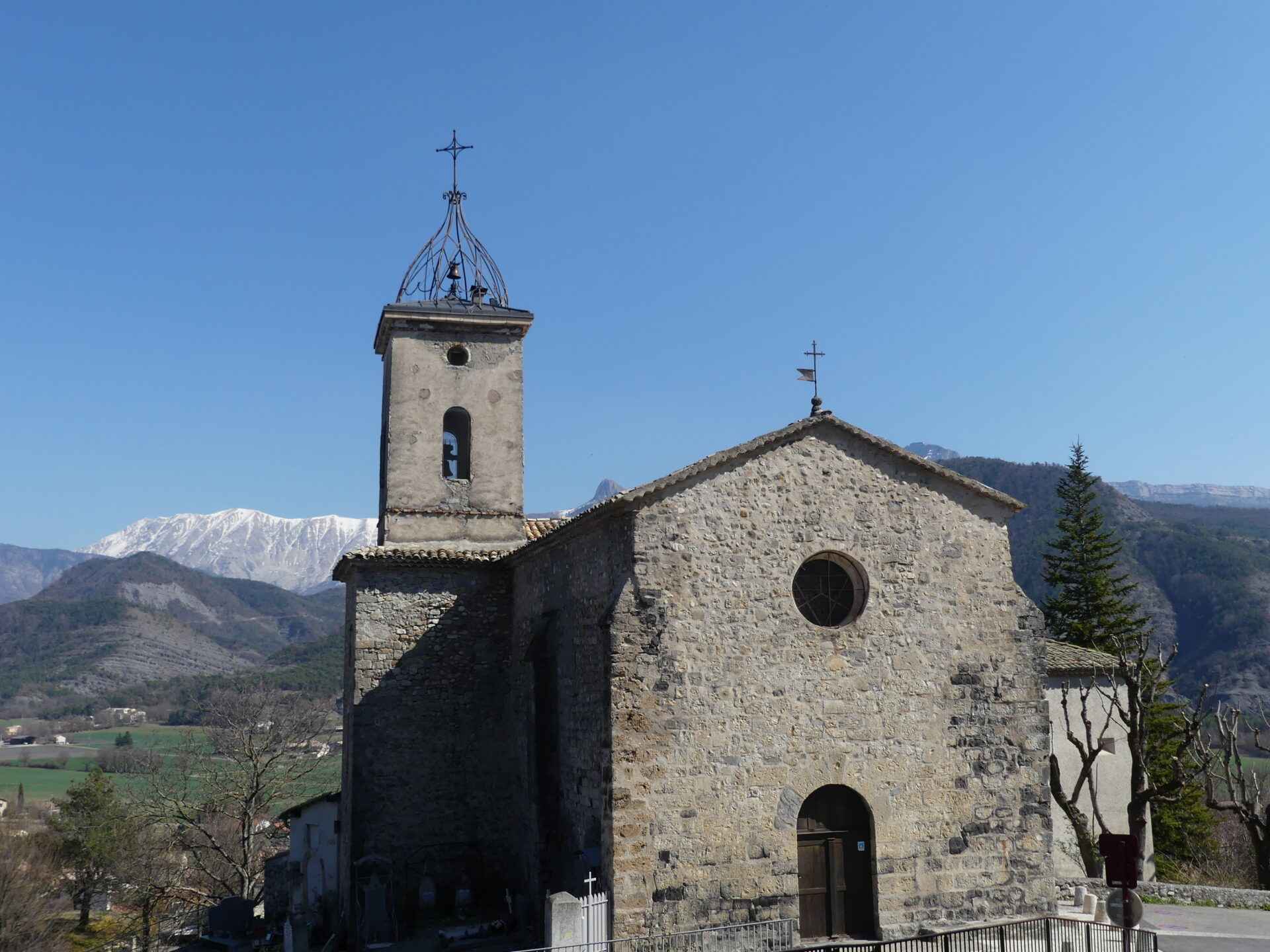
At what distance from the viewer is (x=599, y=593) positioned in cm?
1420

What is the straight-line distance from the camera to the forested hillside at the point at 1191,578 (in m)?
79.2

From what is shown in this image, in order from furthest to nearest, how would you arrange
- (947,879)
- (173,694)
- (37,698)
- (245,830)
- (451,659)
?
(37,698)
(173,694)
(245,830)
(451,659)
(947,879)

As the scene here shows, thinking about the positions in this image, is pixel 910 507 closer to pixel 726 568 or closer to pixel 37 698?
pixel 726 568

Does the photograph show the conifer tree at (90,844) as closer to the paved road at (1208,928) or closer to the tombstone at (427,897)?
the tombstone at (427,897)

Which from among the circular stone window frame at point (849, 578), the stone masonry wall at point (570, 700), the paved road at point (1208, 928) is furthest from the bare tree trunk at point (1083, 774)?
the stone masonry wall at point (570, 700)

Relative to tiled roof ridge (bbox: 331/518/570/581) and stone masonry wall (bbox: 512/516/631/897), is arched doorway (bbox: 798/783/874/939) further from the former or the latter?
tiled roof ridge (bbox: 331/518/570/581)

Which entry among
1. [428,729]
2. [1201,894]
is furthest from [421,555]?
[1201,894]

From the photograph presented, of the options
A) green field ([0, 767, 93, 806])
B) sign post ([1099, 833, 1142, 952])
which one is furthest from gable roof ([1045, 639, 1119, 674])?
green field ([0, 767, 93, 806])

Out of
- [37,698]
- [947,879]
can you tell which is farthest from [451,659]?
[37,698]

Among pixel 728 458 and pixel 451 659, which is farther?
pixel 451 659

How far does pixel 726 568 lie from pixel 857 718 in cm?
296

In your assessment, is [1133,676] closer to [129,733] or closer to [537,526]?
[537,526]

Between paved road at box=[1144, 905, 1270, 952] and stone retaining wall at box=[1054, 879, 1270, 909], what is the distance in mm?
332

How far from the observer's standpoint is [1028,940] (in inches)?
521
